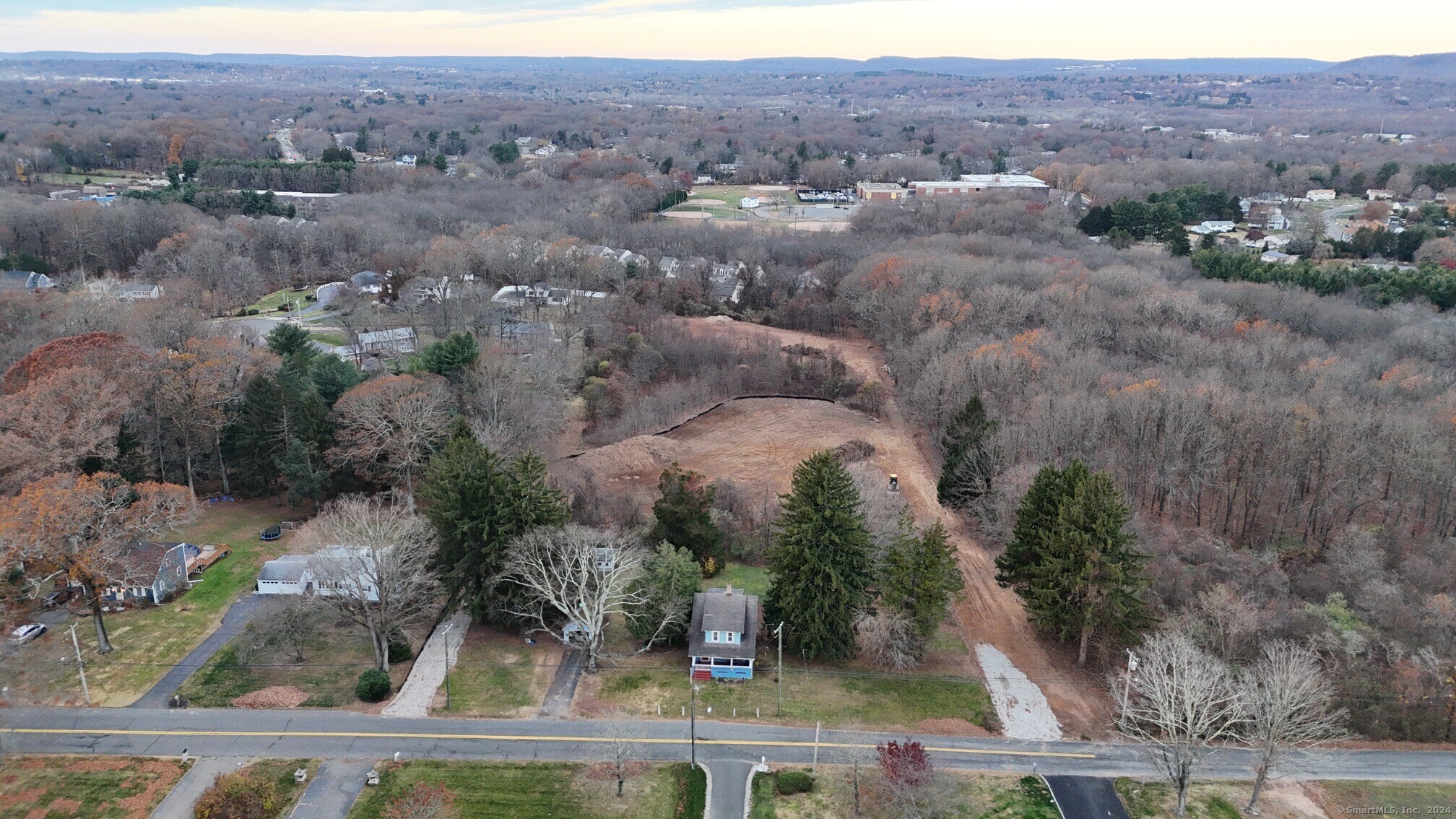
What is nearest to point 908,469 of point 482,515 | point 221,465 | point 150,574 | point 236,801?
point 482,515

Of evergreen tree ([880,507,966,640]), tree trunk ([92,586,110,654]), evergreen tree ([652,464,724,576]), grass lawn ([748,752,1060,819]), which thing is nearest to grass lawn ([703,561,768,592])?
evergreen tree ([652,464,724,576])

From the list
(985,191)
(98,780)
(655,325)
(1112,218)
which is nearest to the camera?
(98,780)

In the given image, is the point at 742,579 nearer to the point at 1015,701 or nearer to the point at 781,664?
the point at 781,664

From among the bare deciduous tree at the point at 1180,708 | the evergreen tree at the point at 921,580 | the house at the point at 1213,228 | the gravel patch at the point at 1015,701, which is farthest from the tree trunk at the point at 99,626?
the house at the point at 1213,228

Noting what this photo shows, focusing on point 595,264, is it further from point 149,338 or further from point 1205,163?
point 1205,163

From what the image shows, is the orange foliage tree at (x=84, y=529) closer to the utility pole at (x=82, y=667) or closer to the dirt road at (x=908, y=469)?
the utility pole at (x=82, y=667)

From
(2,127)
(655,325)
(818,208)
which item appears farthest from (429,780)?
(2,127)

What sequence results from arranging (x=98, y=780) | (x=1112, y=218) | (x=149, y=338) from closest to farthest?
(x=98, y=780) → (x=149, y=338) → (x=1112, y=218)

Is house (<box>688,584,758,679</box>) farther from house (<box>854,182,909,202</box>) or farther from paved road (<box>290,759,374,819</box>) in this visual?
house (<box>854,182,909,202</box>)
